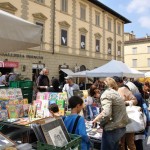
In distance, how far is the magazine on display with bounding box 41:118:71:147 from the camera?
237 cm

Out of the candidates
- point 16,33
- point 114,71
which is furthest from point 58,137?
point 114,71

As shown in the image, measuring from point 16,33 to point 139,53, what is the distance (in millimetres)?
50466

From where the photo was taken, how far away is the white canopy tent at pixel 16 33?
9.66 ft

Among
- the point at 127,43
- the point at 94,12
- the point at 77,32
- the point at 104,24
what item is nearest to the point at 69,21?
the point at 77,32

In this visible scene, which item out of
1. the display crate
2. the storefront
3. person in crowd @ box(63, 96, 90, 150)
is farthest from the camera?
the storefront

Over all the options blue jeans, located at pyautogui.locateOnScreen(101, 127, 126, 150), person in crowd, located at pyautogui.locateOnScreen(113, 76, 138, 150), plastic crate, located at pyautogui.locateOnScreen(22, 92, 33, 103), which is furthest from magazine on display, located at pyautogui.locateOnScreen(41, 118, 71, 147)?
plastic crate, located at pyautogui.locateOnScreen(22, 92, 33, 103)

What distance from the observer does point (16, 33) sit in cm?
312

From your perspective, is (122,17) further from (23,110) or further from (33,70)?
(23,110)

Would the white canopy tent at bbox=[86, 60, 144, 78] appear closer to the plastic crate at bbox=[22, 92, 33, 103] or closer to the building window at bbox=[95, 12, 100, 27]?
the plastic crate at bbox=[22, 92, 33, 103]

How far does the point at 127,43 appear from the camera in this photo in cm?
5359

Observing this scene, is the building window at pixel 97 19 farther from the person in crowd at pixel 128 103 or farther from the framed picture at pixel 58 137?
the framed picture at pixel 58 137

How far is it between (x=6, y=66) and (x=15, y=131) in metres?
14.3

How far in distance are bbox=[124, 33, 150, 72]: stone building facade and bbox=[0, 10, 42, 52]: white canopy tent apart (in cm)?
4891

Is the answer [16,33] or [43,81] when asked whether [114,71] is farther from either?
[16,33]
